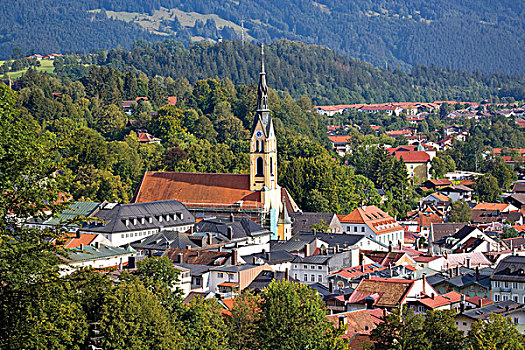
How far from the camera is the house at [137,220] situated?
6125cm

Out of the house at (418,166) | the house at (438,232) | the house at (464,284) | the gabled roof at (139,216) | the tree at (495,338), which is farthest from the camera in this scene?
the house at (418,166)

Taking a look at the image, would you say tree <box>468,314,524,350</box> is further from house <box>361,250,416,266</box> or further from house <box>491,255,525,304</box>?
house <box>361,250,416,266</box>

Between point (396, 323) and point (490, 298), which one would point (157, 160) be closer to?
point (490, 298)

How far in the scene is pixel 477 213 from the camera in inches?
3767

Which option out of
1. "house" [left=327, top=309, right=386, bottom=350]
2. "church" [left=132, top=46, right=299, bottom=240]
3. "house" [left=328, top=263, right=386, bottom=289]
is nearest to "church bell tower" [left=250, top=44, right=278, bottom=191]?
"church" [left=132, top=46, right=299, bottom=240]

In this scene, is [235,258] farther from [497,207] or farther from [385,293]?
[497,207]

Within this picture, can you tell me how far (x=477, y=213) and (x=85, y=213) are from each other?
44225mm

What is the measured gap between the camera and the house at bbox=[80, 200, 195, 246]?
61.2m

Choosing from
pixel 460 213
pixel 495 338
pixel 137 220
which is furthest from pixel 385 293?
pixel 460 213

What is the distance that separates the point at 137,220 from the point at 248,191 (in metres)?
9.10

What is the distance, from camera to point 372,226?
257 feet

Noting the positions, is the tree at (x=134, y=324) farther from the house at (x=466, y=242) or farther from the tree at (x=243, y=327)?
the house at (x=466, y=242)

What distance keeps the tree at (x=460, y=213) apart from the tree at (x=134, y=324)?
67.9m

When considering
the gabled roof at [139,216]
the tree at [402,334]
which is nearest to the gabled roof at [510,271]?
the gabled roof at [139,216]
